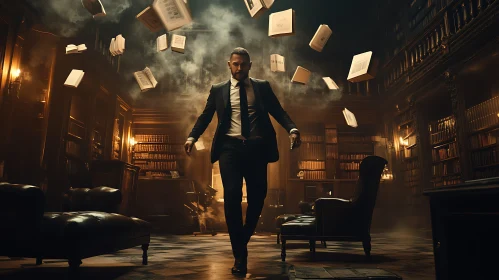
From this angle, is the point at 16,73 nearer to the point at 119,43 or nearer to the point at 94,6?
the point at 119,43

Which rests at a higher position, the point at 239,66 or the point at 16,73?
the point at 16,73

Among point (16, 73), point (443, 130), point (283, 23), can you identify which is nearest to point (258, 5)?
point (283, 23)

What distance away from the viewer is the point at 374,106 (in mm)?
8711

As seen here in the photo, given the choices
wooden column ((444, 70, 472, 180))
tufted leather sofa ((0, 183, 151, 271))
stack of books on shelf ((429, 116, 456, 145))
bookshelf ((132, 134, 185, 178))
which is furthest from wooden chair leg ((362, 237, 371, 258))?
bookshelf ((132, 134, 185, 178))

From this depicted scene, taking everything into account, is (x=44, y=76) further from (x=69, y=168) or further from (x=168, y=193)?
(x=168, y=193)

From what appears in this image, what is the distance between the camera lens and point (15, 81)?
4953mm

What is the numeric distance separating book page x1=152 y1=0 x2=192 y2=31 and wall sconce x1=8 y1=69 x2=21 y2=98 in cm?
238

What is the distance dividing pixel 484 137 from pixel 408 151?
2.38 m

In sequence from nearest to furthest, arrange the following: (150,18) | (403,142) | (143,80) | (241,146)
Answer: (241,146) < (150,18) < (143,80) < (403,142)

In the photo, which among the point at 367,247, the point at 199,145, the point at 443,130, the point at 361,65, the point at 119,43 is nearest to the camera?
the point at 367,247

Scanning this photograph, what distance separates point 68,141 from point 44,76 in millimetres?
1161

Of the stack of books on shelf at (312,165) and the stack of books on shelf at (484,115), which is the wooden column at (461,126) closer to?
the stack of books on shelf at (484,115)

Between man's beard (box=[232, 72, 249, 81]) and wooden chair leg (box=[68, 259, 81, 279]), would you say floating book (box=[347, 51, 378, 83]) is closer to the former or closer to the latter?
man's beard (box=[232, 72, 249, 81])

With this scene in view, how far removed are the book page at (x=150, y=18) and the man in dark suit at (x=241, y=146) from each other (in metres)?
2.25
